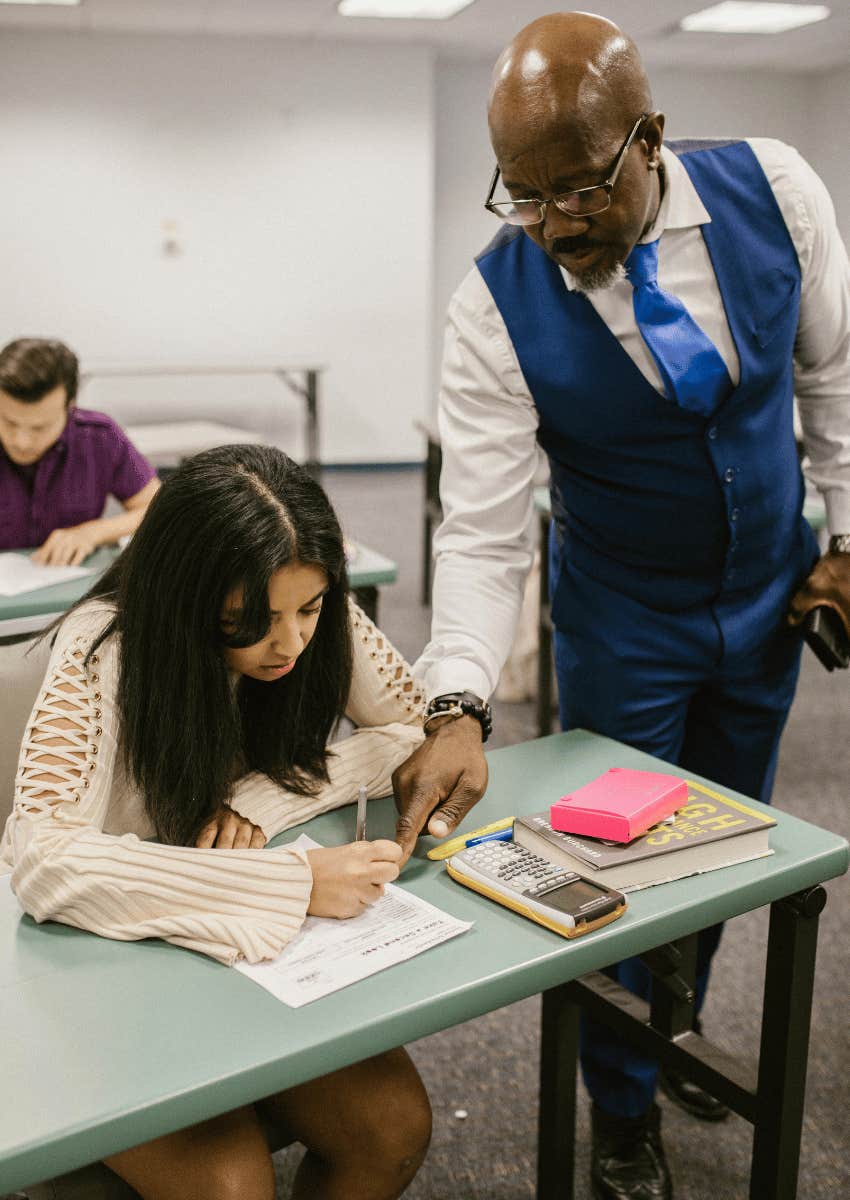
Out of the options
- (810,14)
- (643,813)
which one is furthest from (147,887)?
(810,14)

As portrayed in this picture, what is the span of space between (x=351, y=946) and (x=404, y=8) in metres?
6.22

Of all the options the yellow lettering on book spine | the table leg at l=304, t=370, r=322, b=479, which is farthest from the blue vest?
the table leg at l=304, t=370, r=322, b=479

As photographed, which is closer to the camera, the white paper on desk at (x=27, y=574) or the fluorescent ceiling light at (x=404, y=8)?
the white paper on desk at (x=27, y=574)

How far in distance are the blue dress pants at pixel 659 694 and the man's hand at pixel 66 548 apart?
123cm

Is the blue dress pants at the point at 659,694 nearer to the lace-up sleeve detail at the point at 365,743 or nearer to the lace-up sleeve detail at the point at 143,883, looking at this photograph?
the lace-up sleeve detail at the point at 365,743

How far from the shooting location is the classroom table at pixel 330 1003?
0.77 meters

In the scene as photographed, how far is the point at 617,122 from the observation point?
1.15 m

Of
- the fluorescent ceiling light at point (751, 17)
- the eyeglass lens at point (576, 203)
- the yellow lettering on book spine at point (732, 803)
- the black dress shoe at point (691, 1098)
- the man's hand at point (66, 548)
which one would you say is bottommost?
the black dress shoe at point (691, 1098)

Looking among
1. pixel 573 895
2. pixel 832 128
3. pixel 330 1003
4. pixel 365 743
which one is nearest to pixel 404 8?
pixel 832 128

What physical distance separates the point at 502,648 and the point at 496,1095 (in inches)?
30.3

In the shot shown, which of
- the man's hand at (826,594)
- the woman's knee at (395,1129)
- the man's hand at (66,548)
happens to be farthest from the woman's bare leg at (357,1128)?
the man's hand at (66,548)

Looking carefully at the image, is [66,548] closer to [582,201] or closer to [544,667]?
[544,667]

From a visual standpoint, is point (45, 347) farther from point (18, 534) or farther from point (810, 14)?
point (810, 14)

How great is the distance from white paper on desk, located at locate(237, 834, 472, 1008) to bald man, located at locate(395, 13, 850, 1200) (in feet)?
0.42
